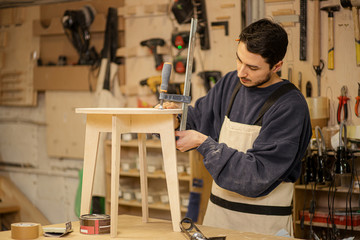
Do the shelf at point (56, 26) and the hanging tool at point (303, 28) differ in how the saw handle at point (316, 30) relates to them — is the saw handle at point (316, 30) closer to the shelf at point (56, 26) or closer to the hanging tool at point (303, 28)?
the hanging tool at point (303, 28)

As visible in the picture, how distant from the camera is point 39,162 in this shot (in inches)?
245

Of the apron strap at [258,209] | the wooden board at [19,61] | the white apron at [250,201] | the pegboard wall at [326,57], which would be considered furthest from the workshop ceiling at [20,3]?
the apron strap at [258,209]

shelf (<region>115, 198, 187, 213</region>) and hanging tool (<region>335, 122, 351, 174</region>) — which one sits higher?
hanging tool (<region>335, 122, 351, 174</region>)

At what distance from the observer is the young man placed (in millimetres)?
2268

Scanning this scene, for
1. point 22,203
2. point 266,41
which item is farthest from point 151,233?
point 22,203

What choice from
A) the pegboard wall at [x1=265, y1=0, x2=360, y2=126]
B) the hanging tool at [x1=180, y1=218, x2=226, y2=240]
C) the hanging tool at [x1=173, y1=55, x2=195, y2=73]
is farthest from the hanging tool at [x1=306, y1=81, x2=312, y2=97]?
the hanging tool at [x1=180, y1=218, x2=226, y2=240]

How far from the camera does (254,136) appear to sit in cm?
247

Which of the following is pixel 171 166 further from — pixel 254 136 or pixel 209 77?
pixel 209 77

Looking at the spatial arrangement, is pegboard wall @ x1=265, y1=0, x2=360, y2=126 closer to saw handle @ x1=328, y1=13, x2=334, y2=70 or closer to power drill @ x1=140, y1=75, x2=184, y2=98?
saw handle @ x1=328, y1=13, x2=334, y2=70

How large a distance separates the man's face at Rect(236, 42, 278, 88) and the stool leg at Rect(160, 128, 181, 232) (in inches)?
18.6

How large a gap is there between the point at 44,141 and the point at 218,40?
2.58 meters

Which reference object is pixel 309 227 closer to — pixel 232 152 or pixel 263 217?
pixel 263 217

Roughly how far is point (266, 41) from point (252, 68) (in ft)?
0.45

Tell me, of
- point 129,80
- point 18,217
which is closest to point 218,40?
point 129,80
